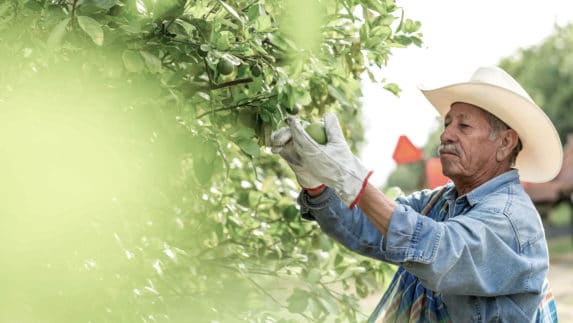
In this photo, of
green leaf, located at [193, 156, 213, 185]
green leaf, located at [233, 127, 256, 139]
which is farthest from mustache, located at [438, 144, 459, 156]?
green leaf, located at [193, 156, 213, 185]

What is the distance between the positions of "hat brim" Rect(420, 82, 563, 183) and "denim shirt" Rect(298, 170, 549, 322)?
20 cm

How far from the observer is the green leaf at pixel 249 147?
2.37m

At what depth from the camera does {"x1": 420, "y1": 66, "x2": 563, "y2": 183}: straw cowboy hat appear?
2.81m

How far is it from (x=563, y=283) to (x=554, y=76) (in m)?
21.7

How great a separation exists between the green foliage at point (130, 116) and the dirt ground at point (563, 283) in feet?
31.2

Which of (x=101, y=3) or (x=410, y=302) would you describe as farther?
(x=410, y=302)

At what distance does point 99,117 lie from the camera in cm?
232

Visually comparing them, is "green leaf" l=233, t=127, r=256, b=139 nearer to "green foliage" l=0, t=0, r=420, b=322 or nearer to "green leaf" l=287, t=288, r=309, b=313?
"green foliage" l=0, t=0, r=420, b=322

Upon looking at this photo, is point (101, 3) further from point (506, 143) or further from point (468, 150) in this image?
point (506, 143)

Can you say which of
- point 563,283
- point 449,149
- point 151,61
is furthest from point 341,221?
point 563,283

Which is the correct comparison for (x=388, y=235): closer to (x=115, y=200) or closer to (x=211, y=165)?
(x=211, y=165)

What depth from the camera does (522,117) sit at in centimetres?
287

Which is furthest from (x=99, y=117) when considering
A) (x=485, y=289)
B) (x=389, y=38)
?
(x=485, y=289)

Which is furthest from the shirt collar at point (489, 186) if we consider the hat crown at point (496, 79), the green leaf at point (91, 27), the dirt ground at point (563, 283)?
the dirt ground at point (563, 283)
